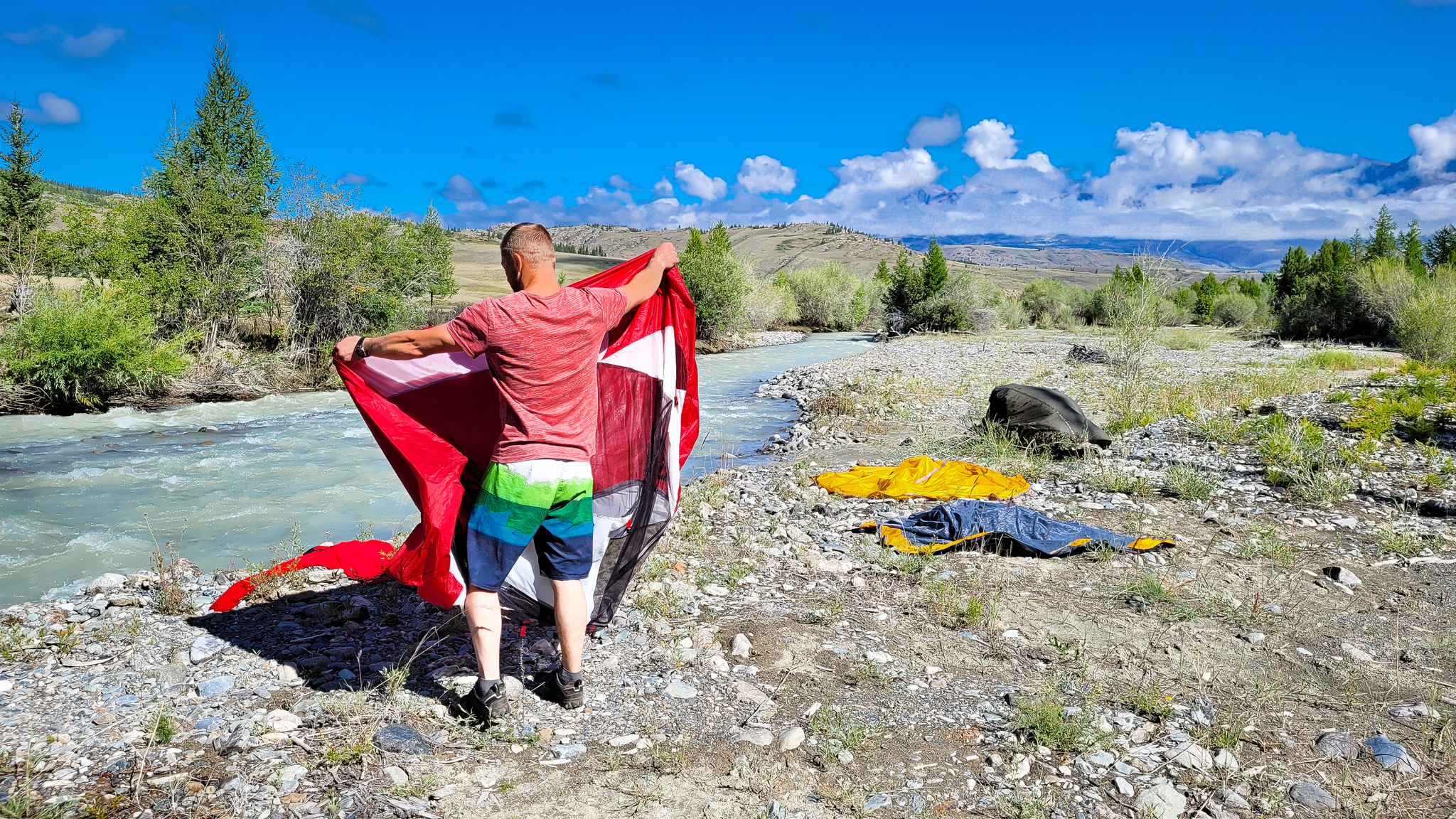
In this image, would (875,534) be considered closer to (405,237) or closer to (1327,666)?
(1327,666)

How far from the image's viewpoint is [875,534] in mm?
6980

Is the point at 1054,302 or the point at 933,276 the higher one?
the point at 933,276

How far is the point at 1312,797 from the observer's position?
3.12 metres

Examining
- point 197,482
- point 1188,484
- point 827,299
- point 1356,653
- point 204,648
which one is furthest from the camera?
point 827,299

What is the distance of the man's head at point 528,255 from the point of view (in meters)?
3.48

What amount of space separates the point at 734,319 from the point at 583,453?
39.2m

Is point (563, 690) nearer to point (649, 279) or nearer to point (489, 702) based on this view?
point (489, 702)

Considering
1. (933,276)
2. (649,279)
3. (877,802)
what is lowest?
(877,802)

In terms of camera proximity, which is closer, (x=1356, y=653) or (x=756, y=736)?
(x=756, y=736)

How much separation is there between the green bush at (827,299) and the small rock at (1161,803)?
56998 mm

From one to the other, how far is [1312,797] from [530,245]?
3999mm

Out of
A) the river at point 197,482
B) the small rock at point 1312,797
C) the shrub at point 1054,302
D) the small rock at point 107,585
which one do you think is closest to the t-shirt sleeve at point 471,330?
the small rock at point 1312,797

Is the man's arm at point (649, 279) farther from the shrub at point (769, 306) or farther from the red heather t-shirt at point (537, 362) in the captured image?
the shrub at point (769, 306)

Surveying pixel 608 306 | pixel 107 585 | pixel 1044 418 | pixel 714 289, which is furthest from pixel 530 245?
pixel 714 289
